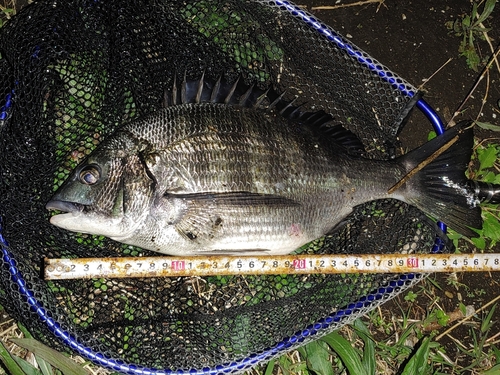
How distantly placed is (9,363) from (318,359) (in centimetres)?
210

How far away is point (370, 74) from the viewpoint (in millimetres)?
3660

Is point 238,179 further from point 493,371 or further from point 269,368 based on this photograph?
point 493,371

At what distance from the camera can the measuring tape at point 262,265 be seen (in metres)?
3.02

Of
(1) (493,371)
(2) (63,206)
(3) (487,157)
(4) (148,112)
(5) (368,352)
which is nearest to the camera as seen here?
(2) (63,206)

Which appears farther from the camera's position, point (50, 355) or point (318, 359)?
point (318, 359)

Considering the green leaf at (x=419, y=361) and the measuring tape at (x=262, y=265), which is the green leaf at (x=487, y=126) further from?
the green leaf at (x=419, y=361)

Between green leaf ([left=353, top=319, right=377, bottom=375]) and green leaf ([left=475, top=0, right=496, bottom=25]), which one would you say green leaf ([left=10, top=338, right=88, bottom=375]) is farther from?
green leaf ([left=475, top=0, right=496, bottom=25])

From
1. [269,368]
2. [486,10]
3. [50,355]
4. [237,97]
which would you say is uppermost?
[486,10]

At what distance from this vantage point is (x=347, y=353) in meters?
3.52

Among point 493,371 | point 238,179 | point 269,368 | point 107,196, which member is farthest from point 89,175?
point 493,371

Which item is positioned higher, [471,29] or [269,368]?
[471,29]

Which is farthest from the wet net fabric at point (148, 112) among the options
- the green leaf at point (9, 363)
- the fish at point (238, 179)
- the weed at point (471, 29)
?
the weed at point (471, 29)

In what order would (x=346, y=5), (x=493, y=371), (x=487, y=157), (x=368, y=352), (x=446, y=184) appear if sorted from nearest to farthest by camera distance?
(x=446, y=184) → (x=368, y=352) → (x=493, y=371) → (x=487, y=157) → (x=346, y=5)

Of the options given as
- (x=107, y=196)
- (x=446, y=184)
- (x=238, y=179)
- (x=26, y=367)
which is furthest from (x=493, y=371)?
(x=26, y=367)
